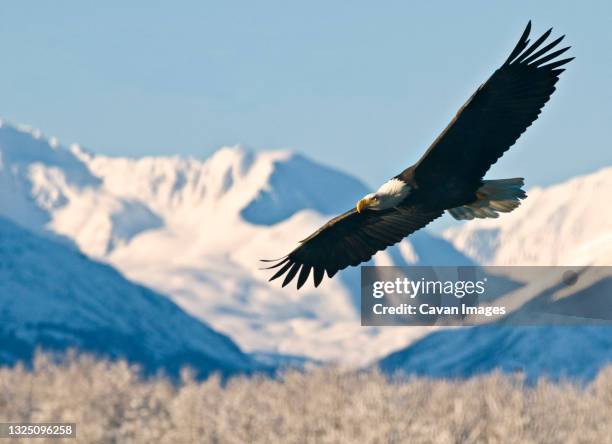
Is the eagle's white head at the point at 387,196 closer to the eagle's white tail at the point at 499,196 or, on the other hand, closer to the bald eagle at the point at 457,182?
the bald eagle at the point at 457,182

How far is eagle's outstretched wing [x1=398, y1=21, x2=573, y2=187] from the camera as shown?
18578mm

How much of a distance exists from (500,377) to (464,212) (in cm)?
7265

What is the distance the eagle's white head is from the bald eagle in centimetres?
1

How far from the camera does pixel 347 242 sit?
2325cm

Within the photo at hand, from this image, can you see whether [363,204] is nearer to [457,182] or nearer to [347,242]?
[457,182]

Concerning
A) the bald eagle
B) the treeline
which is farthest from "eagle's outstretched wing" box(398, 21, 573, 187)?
the treeline

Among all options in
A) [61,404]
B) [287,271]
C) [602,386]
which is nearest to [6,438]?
[61,404]

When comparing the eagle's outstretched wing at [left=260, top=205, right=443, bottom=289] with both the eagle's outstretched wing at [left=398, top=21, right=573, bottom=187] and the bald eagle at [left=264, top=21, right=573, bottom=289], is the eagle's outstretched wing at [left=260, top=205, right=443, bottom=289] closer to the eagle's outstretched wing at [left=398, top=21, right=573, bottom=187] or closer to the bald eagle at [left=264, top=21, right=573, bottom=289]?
the bald eagle at [left=264, top=21, right=573, bottom=289]

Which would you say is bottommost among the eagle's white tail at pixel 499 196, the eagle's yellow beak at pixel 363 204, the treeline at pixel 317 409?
the eagle's yellow beak at pixel 363 204

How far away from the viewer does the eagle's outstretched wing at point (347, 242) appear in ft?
75.3

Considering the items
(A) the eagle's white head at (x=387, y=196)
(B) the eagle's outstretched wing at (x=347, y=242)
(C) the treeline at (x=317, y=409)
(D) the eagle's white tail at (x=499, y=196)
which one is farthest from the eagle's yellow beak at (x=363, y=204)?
(C) the treeline at (x=317, y=409)

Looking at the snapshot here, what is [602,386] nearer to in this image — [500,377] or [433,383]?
[500,377]

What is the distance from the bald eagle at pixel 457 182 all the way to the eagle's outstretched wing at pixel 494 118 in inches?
0.5

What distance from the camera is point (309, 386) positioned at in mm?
87062
